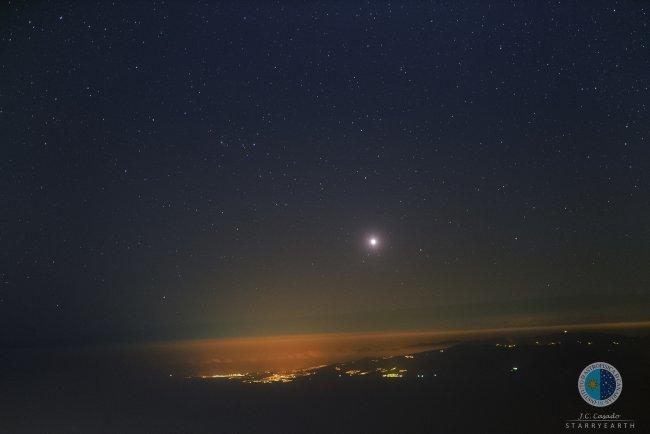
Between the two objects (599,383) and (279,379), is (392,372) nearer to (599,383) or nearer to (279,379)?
(279,379)

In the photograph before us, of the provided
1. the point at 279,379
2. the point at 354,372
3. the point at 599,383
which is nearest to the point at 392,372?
the point at 354,372

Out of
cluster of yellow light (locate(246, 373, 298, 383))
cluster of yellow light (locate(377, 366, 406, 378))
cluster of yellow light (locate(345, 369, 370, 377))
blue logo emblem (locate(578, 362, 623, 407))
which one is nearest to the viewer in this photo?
blue logo emblem (locate(578, 362, 623, 407))

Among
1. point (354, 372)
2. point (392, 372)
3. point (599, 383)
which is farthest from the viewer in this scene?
point (354, 372)

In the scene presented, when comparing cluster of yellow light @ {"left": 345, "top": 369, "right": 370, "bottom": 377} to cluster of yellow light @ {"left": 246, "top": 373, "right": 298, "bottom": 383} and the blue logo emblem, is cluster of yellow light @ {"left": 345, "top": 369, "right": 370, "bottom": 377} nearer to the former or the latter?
cluster of yellow light @ {"left": 246, "top": 373, "right": 298, "bottom": 383}

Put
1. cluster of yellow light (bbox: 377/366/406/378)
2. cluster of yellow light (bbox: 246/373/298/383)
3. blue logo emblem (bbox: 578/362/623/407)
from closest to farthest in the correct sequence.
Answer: blue logo emblem (bbox: 578/362/623/407) < cluster of yellow light (bbox: 377/366/406/378) < cluster of yellow light (bbox: 246/373/298/383)

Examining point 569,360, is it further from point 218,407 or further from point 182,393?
point 182,393

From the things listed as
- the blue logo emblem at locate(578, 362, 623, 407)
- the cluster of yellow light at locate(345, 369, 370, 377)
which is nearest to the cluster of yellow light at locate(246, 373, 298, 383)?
the cluster of yellow light at locate(345, 369, 370, 377)

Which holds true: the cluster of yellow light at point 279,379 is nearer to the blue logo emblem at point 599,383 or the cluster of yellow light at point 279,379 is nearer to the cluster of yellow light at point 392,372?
the cluster of yellow light at point 392,372

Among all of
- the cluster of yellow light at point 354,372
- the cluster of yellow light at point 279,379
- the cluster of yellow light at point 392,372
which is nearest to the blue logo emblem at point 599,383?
the cluster of yellow light at point 392,372

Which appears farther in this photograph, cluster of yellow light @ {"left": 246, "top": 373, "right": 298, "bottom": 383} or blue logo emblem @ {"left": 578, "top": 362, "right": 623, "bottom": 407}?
cluster of yellow light @ {"left": 246, "top": 373, "right": 298, "bottom": 383}
